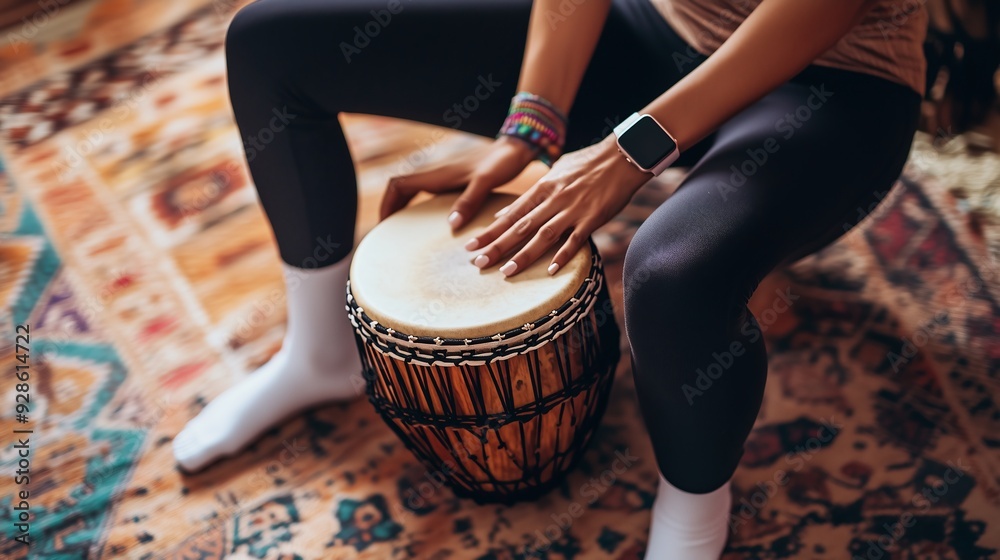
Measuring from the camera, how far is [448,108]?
1121 millimetres

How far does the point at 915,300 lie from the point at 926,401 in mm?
224

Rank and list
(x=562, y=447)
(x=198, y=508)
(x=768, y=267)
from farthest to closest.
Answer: (x=198, y=508) < (x=562, y=447) < (x=768, y=267)

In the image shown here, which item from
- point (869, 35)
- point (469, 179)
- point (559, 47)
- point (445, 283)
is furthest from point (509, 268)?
point (869, 35)

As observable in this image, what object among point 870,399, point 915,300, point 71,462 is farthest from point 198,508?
point 915,300

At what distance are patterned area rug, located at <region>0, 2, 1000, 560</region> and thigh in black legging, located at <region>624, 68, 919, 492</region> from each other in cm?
25

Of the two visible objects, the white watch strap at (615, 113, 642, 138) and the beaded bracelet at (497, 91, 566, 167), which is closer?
the white watch strap at (615, 113, 642, 138)

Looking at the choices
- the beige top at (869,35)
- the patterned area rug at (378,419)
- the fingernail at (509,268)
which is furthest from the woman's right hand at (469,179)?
the patterned area rug at (378,419)

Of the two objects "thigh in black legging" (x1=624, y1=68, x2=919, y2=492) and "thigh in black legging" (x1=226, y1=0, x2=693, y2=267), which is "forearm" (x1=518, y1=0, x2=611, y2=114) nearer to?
"thigh in black legging" (x1=226, y1=0, x2=693, y2=267)

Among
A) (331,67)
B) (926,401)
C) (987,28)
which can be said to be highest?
(331,67)

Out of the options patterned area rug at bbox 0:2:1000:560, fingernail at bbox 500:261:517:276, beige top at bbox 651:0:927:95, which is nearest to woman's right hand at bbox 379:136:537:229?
fingernail at bbox 500:261:517:276

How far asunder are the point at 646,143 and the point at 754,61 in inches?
5.7

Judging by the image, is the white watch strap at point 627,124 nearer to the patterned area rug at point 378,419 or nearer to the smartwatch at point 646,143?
the smartwatch at point 646,143

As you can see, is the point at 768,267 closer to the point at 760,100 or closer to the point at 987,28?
the point at 760,100

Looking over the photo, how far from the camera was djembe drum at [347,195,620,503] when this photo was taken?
2.95 ft
